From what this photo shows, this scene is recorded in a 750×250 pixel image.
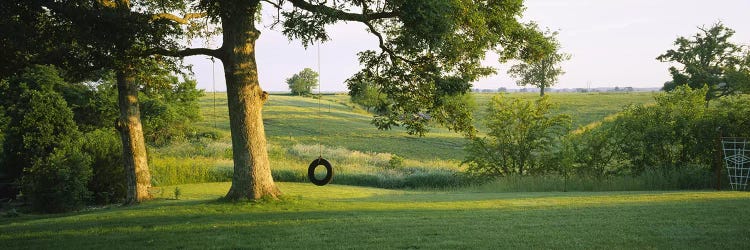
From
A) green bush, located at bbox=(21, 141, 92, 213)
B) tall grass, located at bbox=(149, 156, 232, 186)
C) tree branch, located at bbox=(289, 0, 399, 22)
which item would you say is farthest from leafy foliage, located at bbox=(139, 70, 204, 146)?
tree branch, located at bbox=(289, 0, 399, 22)

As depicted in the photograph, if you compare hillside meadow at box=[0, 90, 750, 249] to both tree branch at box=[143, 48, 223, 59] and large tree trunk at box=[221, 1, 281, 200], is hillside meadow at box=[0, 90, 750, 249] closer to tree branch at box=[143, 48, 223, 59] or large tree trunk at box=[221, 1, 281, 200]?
large tree trunk at box=[221, 1, 281, 200]

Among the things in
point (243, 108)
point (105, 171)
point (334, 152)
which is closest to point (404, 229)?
point (243, 108)

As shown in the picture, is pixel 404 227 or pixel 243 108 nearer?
pixel 404 227

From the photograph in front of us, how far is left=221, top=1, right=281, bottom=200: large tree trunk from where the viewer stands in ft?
42.2

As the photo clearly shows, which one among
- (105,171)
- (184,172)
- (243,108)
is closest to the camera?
(243,108)

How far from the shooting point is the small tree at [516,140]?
25234 millimetres

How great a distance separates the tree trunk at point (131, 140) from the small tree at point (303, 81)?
91.3 meters

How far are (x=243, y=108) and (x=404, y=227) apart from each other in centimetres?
553

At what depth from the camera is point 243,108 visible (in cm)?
1288

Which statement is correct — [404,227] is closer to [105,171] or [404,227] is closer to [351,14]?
[351,14]

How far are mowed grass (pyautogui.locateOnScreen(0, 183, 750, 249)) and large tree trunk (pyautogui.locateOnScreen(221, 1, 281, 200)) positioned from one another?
0.59 meters

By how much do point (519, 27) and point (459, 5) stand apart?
3.52 meters

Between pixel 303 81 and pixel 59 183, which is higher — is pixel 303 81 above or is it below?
above

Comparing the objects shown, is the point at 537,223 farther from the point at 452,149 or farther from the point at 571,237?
the point at 452,149
